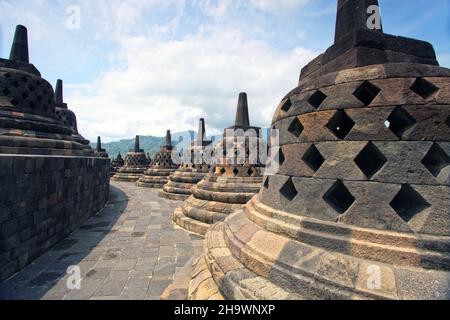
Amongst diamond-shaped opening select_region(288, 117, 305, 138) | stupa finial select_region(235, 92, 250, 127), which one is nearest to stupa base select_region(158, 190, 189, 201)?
stupa finial select_region(235, 92, 250, 127)

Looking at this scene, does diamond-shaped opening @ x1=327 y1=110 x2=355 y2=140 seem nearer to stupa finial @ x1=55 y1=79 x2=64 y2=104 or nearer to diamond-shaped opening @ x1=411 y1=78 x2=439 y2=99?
diamond-shaped opening @ x1=411 y1=78 x2=439 y2=99

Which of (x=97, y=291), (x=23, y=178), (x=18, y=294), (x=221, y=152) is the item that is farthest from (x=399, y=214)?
(x=221, y=152)

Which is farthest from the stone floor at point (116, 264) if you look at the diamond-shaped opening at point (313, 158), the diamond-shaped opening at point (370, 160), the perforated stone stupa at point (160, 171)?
the perforated stone stupa at point (160, 171)

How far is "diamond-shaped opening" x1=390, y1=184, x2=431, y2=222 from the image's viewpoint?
176 cm

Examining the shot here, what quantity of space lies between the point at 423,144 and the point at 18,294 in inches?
189

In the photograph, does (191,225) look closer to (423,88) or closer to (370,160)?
(370,160)

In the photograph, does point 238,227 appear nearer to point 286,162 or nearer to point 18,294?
point 286,162

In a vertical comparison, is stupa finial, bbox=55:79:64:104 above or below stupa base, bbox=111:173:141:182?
above

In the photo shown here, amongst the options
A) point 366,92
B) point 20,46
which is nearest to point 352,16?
point 366,92

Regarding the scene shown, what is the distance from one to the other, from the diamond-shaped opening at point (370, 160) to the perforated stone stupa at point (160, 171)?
14.6m

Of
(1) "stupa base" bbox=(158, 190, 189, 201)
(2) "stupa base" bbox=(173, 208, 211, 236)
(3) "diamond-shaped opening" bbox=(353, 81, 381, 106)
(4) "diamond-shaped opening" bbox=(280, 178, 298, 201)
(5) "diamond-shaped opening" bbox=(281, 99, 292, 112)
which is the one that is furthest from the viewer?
(1) "stupa base" bbox=(158, 190, 189, 201)

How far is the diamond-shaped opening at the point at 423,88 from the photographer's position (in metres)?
1.87

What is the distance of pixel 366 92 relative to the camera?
2.16 meters

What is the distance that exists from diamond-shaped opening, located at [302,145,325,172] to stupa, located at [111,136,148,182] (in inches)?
790
